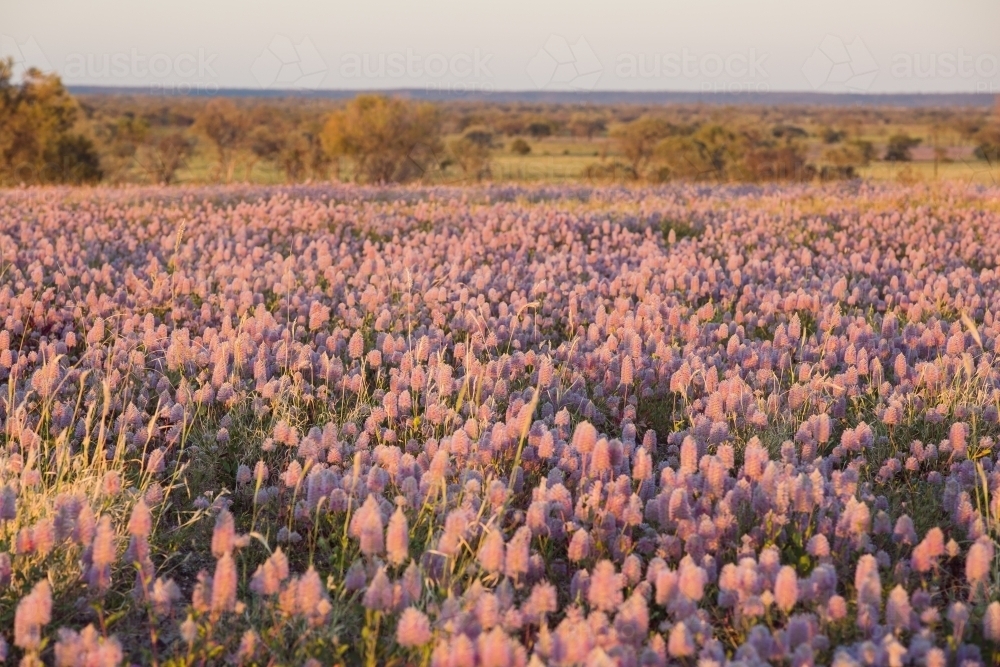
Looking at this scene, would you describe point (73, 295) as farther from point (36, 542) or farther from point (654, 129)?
point (654, 129)

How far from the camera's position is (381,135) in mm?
42812

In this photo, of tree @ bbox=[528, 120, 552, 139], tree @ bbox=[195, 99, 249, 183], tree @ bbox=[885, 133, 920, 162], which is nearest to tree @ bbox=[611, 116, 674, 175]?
tree @ bbox=[885, 133, 920, 162]

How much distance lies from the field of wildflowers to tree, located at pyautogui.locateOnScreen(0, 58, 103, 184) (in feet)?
104

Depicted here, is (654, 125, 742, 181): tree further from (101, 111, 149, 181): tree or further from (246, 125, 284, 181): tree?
(101, 111, 149, 181): tree

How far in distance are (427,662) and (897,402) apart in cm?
251

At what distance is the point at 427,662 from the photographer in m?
2.45

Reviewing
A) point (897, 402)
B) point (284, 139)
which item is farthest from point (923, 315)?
point (284, 139)

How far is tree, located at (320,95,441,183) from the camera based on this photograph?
42250mm

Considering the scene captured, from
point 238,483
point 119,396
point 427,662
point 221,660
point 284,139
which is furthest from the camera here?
point 284,139

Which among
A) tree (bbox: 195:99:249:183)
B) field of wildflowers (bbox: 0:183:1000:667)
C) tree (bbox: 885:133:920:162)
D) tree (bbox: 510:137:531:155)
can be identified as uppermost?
tree (bbox: 195:99:249:183)

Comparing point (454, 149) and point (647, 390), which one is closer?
point (647, 390)

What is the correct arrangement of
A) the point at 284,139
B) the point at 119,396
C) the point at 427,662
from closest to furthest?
the point at 427,662, the point at 119,396, the point at 284,139

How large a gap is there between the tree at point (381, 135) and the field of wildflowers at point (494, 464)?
35184 mm

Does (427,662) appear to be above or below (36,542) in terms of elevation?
below
